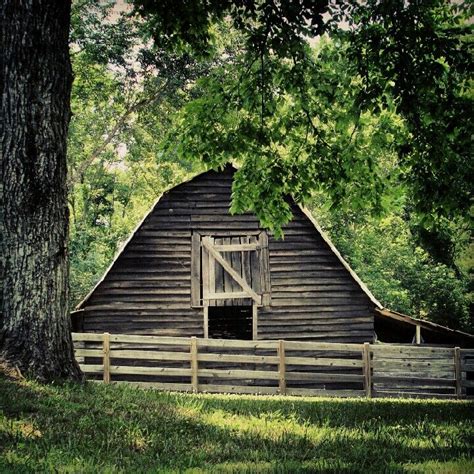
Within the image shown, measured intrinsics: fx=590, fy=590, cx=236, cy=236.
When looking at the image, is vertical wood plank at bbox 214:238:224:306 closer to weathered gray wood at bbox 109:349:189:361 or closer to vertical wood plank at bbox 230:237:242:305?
vertical wood plank at bbox 230:237:242:305

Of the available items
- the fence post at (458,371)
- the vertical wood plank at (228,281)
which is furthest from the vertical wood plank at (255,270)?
the fence post at (458,371)

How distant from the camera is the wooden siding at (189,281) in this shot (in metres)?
17.8

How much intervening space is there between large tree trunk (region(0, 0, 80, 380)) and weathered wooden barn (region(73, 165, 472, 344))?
1041cm

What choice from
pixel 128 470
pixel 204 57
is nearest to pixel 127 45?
pixel 204 57

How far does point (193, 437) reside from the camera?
5.70 meters

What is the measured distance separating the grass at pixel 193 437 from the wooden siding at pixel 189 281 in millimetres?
10050

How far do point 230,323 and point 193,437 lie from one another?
19.2 meters

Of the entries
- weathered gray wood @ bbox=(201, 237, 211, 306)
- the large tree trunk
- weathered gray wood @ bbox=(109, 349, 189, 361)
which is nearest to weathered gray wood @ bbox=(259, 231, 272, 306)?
weathered gray wood @ bbox=(201, 237, 211, 306)

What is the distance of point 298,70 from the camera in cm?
1067

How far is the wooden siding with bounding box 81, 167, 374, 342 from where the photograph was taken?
58.4 feet

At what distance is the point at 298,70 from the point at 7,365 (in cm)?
700

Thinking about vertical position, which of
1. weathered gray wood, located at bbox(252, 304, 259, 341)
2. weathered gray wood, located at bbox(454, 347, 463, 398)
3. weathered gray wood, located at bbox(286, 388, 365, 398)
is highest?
weathered gray wood, located at bbox(252, 304, 259, 341)

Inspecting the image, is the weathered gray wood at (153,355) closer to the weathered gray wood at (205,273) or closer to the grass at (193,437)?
the weathered gray wood at (205,273)

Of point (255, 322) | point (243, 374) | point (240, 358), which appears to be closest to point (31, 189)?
point (240, 358)
